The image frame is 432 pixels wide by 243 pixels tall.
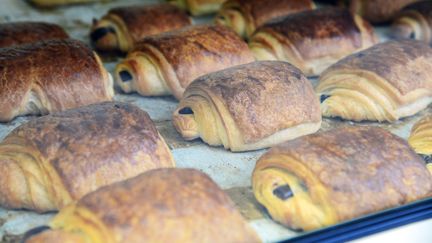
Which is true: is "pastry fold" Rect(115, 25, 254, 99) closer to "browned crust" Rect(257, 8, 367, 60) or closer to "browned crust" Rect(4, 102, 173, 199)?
"browned crust" Rect(257, 8, 367, 60)

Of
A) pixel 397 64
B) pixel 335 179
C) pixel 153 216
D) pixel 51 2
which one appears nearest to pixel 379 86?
pixel 397 64

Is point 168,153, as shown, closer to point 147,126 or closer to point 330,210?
point 147,126

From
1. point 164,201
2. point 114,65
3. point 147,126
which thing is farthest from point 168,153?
point 114,65

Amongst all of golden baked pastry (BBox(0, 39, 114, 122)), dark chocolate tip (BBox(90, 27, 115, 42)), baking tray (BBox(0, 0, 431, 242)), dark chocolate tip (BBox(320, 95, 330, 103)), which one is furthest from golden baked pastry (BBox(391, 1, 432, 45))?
golden baked pastry (BBox(0, 39, 114, 122))

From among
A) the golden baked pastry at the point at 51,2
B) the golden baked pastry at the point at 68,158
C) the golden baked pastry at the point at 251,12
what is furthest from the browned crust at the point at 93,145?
the golden baked pastry at the point at 51,2

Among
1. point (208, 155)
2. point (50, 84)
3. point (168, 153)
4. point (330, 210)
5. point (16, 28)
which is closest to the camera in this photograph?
point (330, 210)

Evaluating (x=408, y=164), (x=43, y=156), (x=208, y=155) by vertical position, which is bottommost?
(x=208, y=155)
